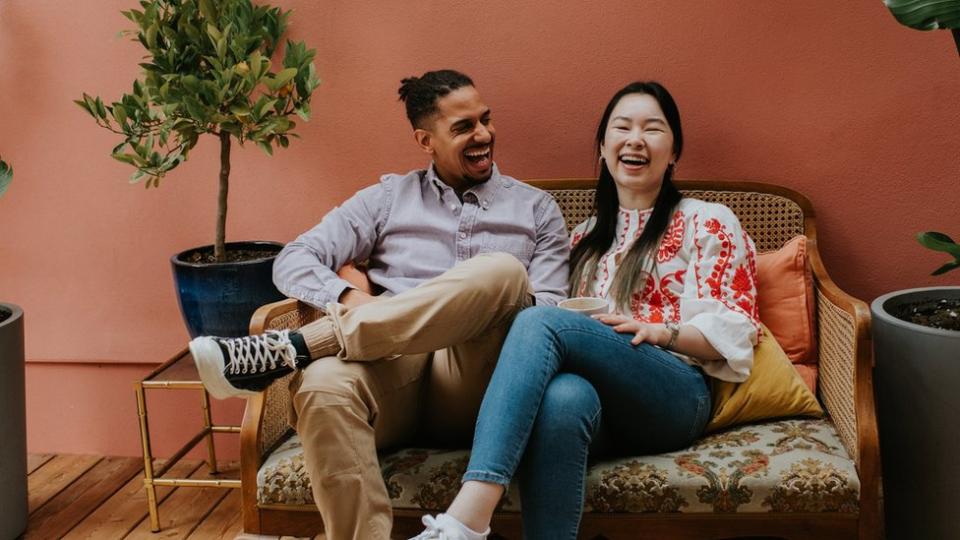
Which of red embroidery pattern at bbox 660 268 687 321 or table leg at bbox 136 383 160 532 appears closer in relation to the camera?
red embroidery pattern at bbox 660 268 687 321

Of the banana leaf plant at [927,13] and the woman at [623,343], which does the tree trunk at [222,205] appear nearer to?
the woman at [623,343]

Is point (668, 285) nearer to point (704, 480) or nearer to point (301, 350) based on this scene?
point (704, 480)

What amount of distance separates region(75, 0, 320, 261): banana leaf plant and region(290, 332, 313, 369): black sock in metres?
0.61

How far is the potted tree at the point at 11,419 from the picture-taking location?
2154 millimetres

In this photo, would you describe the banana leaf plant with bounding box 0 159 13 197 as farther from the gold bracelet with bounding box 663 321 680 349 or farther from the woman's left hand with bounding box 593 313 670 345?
the gold bracelet with bounding box 663 321 680 349

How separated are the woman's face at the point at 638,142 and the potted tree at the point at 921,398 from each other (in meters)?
0.53

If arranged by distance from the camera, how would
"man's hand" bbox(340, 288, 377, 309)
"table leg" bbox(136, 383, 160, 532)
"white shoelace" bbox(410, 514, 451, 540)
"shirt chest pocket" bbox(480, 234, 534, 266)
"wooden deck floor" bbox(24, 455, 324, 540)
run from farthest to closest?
1. "wooden deck floor" bbox(24, 455, 324, 540)
2. "table leg" bbox(136, 383, 160, 532)
3. "shirt chest pocket" bbox(480, 234, 534, 266)
4. "man's hand" bbox(340, 288, 377, 309)
5. "white shoelace" bbox(410, 514, 451, 540)

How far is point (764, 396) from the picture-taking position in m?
1.79

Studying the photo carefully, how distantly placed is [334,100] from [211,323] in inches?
27.6

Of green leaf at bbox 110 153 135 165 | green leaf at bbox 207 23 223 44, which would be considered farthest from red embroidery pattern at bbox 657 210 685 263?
green leaf at bbox 110 153 135 165

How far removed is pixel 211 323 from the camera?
83.4 inches

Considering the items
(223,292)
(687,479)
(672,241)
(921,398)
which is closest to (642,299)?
(672,241)

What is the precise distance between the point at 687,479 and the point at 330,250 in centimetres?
94

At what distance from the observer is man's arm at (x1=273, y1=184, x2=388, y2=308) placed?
1898 millimetres
